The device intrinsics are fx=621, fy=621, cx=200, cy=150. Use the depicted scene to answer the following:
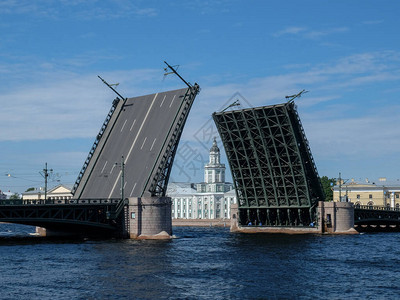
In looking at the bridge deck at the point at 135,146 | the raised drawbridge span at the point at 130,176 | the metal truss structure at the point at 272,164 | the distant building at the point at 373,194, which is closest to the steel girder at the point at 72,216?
the raised drawbridge span at the point at 130,176

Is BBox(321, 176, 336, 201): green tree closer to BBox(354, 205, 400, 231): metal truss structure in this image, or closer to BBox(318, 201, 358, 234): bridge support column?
BBox(354, 205, 400, 231): metal truss structure

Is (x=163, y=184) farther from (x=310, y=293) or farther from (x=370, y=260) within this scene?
(x=310, y=293)

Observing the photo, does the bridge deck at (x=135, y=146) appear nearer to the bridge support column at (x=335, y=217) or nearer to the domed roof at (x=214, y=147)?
the bridge support column at (x=335, y=217)

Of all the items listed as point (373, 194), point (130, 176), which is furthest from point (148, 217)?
point (373, 194)

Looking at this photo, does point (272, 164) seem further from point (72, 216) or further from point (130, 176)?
point (72, 216)

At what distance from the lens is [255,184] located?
7306 centimetres

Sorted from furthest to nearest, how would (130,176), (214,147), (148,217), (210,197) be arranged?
(214,147) → (210,197) → (130,176) → (148,217)

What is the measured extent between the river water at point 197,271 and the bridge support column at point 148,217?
5.32 metres

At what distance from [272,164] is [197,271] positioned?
31.9 meters

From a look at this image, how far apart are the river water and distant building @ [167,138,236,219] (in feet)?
293

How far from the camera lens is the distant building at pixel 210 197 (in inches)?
5787

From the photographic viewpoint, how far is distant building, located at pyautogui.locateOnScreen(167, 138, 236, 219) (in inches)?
5787

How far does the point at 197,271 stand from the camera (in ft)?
126

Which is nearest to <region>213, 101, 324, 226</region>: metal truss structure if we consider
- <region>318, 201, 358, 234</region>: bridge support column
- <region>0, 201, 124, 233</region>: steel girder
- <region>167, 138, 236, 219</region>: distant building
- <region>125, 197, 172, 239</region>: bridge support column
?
<region>318, 201, 358, 234</region>: bridge support column
